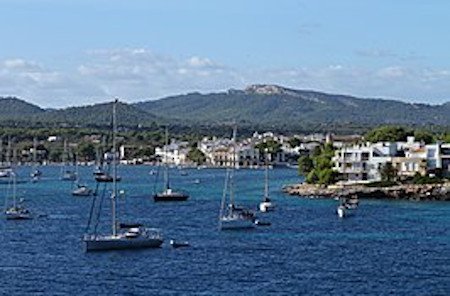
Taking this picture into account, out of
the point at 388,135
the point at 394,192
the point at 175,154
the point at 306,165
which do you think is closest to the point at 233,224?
the point at 394,192

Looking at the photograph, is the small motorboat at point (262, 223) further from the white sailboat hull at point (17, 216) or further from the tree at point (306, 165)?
the tree at point (306, 165)

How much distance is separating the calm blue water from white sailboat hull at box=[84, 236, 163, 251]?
467 mm

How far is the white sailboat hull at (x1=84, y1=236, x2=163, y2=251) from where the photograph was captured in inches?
1806

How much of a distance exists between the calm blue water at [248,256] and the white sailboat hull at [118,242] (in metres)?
0.47

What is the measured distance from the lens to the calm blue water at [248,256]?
122 ft

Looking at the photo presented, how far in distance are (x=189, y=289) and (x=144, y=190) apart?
59840 mm

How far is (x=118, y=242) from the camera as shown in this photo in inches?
1829

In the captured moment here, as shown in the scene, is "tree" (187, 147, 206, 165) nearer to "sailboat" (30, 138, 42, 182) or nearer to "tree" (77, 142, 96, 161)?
"tree" (77, 142, 96, 161)

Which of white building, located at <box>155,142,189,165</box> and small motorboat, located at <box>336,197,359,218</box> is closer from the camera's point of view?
small motorboat, located at <box>336,197,359,218</box>

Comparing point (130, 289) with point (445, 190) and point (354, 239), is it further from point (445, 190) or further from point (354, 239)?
point (445, 190)

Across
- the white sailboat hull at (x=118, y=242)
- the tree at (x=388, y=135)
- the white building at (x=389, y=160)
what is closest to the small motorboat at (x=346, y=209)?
the white sailboat hull at (x=118, y=242)

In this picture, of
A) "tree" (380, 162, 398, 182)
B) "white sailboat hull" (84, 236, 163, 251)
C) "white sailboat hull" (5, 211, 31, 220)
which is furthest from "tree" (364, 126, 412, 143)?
"white sailboat hull" (84, 236, 163, 251)

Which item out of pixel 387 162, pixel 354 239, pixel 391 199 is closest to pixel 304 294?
pixel 354 239

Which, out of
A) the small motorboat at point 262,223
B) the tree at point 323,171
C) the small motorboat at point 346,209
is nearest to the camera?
the small motorboat at point 262,223
